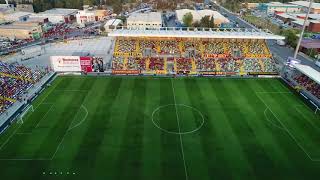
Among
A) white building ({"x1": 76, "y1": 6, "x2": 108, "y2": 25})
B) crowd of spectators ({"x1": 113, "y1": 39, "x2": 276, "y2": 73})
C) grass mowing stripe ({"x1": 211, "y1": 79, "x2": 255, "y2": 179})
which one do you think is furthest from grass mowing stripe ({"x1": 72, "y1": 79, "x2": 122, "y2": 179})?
white building ({"x1": 76, "y1": 6, "x2": 108, "y2": 25})

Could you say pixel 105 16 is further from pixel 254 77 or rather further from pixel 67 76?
pixel 254 77

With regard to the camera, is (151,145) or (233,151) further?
(151,145)

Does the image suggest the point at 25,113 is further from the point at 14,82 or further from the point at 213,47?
the point at 213,47

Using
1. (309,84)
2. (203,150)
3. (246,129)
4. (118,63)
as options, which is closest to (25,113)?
(118,63)

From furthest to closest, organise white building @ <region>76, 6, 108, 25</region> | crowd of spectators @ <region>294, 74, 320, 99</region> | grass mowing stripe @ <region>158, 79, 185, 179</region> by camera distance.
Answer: white building @ <region>76, 6, 108, 25</region> → crowd of spectators @ <region>294, 74, 320, 99</region> → grass mowing stripe @ <region>158, 79, 185, 179</region>

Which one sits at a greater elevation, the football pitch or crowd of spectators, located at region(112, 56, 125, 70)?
crowd of spectators, located at region(112, 56, 125, 70)

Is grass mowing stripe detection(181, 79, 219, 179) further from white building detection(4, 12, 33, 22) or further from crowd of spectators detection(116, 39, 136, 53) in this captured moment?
white building detection(4, 12, 33, 22)
